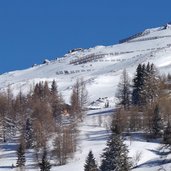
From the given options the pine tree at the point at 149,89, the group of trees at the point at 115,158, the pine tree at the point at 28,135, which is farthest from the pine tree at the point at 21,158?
the pine tree at the point at 149,89

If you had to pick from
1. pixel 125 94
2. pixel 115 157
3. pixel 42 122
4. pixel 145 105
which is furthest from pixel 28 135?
pixel 115 157

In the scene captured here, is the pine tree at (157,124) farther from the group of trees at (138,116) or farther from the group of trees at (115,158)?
the group of trees at (115,158)

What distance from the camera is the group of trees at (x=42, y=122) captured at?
9906 centimetres

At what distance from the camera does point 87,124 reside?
393 ft

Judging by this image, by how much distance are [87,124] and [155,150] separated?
26733 millimetres

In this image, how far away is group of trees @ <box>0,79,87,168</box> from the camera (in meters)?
99.1

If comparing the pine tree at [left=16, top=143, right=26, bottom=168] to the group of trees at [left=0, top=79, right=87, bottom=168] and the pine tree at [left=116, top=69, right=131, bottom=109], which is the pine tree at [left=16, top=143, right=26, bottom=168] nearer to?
the group of trees at [left=0, top=79, right=87, bottom=168]

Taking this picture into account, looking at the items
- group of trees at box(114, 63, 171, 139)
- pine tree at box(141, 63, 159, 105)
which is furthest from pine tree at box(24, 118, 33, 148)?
pine tree at box(141, 63, 159, 105)

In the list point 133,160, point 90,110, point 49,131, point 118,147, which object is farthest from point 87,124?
point 118,147

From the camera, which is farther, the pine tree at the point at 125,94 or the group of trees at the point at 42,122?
the pine tree at the point at 125,94

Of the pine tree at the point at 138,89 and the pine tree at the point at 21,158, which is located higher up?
the pine tree at the point at 138,89

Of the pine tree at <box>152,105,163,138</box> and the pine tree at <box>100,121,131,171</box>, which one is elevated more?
the pine tree at <box>152,105,163,138</box>

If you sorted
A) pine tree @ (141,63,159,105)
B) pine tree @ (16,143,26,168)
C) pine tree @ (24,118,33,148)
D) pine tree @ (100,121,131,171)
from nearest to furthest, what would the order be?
pine tree @ (100,121,131,171) < pine tree @ (16,143,26,168) < pine tree @ (24,118,33,148) < pine tree @ (141,63,159,105)

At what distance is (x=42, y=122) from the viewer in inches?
4409
